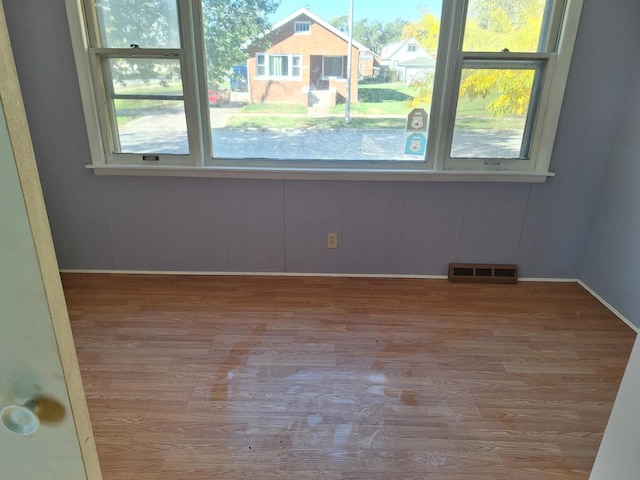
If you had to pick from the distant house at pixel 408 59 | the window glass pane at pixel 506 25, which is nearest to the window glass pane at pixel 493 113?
the window glass pane at pixel 506 25

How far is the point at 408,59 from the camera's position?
2.51 m

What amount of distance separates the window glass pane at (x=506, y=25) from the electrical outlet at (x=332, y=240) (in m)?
1.44

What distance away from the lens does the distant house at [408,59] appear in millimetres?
2488

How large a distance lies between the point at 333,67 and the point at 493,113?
1072 mm

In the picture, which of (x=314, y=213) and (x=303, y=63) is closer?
(x=303, y=63)

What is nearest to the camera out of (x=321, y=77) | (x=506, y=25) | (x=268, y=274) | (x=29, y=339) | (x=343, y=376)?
(x=29, y=339)

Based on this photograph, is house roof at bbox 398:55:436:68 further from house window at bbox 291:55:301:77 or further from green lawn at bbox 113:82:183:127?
green lawn at bbox 113:82:183:127

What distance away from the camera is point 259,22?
2.45 m

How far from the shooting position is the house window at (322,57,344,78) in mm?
2516

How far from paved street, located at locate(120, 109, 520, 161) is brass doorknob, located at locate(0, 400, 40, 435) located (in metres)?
2.30

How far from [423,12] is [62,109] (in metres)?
2.34

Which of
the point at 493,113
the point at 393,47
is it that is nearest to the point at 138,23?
the point at 393,47

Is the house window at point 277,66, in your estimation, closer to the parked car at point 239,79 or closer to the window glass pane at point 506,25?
the parked car at point 239,79

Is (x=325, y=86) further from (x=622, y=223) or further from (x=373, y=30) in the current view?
(x=622, y=223)
